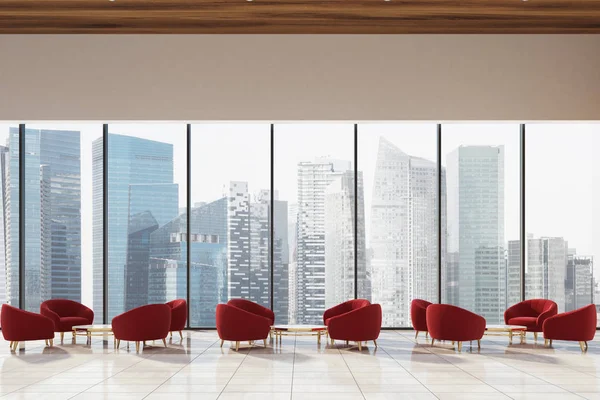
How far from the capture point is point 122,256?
1143 centimetres

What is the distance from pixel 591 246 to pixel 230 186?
696cm

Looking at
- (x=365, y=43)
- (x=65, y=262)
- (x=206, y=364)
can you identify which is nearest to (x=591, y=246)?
(x=365, y=43)

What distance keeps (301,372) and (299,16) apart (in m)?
5.18

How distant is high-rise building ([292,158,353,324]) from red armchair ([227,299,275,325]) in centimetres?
93

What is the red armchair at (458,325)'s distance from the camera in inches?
350

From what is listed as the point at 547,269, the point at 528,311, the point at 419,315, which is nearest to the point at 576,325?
the point at 528,311

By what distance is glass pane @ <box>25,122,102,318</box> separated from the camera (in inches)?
447

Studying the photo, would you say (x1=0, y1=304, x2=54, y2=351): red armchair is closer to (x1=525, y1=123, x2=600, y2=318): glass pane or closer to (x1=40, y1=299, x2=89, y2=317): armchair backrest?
(x1=40, y1=299, x2=89, y2=317): armchair backrest

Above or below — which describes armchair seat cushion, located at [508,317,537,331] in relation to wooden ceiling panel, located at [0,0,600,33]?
below

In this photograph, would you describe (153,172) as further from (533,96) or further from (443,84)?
(533,96)

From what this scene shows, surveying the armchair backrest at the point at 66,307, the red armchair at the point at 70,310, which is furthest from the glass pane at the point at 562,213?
the armchair backrest at the point at 66,307

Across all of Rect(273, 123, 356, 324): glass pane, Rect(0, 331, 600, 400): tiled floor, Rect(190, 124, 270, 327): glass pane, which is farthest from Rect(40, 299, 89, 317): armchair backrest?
Rect(273, 123, 356, 324): glass pane

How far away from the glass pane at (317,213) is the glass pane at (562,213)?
3236mm

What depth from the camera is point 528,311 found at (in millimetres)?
10648
